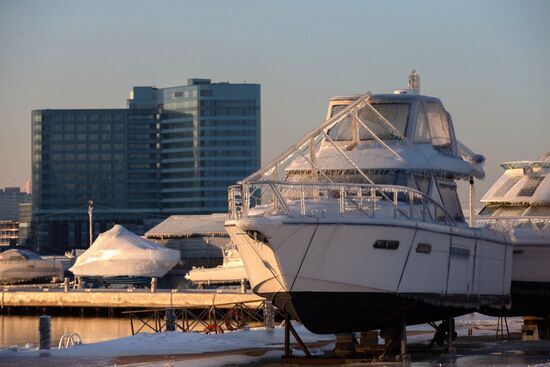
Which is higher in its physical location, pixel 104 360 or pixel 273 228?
pixel 273 228

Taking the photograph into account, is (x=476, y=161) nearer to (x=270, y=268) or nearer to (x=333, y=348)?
(x=333, y=348)

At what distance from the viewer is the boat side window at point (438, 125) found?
149 feet

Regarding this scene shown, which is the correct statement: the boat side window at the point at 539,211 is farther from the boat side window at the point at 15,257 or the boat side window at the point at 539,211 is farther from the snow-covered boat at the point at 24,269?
the boat side window at the point at 15,257

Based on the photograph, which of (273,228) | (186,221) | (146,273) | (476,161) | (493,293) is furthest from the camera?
(186,221)

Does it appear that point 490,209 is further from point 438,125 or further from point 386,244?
point 386,244

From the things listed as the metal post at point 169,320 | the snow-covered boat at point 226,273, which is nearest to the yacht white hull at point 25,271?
the snow-covered boat at point 226,273

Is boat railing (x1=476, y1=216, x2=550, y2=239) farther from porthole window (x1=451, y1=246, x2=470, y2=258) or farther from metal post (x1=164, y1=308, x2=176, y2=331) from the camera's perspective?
metal post (x1=164, y1=308, x2=176, y2=331)

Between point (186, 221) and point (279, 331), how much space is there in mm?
94625

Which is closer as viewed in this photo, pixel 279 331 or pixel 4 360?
pixel 4 360

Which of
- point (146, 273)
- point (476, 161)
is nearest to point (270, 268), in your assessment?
point (476, 161)

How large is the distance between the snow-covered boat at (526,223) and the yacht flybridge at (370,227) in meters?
3.20

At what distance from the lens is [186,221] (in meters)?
142

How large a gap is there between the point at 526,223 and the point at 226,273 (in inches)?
2090

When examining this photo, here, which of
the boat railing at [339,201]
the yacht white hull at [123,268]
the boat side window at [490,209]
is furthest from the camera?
the yacht white hull at [123,268]
